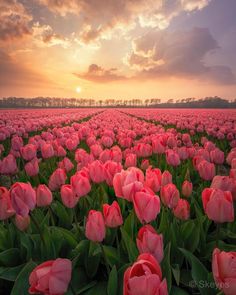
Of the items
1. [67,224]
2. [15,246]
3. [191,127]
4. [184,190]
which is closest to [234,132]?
[191,127]

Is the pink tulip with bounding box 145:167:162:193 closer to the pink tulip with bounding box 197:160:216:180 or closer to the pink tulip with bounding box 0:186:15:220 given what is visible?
the pink tulip with bounding box 197:160:216:180

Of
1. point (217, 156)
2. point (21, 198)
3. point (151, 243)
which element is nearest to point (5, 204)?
point (21, 198)

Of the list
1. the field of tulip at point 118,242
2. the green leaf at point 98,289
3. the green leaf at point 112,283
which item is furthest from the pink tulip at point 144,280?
the green leaf at point 98,289

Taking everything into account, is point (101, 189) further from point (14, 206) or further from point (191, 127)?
point (191, 127)

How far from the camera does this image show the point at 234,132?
7.00 meters

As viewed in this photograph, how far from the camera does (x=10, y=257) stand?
6.64 ft

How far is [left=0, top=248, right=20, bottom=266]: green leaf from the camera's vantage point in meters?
1.98

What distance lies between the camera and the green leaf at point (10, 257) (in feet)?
6.50

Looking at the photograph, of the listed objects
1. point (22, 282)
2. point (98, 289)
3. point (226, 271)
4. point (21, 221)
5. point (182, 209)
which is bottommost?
point (98, 289)

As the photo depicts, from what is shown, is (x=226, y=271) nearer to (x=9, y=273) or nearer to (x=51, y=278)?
(x=51, y=278)

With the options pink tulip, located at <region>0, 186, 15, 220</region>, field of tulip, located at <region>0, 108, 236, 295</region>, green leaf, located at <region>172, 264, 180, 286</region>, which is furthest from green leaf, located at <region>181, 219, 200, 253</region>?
pink tulip, located at <region>0, 186, 15, 220</region>

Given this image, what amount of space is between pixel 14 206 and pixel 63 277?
712 millimetres

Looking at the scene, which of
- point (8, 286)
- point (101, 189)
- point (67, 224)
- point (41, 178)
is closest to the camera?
point (8, 286)

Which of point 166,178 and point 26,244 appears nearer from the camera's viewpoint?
point 26,244
